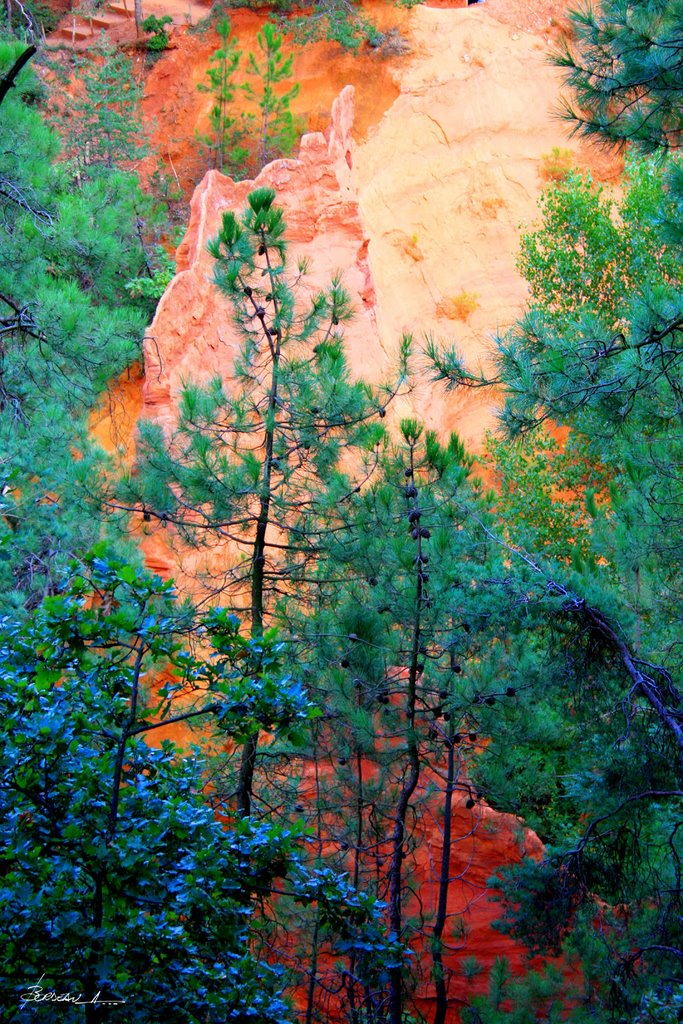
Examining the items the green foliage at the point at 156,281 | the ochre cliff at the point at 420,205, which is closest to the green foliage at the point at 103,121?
the green foliage at the point at 156,281

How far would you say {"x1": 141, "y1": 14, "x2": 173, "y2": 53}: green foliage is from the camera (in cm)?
2055

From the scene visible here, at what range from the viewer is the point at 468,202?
63.8 feet

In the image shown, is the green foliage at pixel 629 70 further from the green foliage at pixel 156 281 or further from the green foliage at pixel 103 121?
the green foliage at pixel 103 121

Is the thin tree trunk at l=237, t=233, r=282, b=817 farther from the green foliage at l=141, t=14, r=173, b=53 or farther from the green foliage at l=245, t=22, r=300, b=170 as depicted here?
the green foliage at l=141, t=14, r=173, b=53

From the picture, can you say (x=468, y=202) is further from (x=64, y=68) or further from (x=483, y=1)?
(x=64, y=68)

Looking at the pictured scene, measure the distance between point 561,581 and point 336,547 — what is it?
1.92 m

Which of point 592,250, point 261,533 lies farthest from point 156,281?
point 261,533

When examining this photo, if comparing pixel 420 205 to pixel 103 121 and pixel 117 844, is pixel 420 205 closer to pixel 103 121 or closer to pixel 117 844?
pixel 103 121

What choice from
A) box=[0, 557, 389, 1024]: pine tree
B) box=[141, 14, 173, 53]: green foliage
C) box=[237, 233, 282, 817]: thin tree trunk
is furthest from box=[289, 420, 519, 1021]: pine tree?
box=[141, 14, 173, 53]: green foliage
